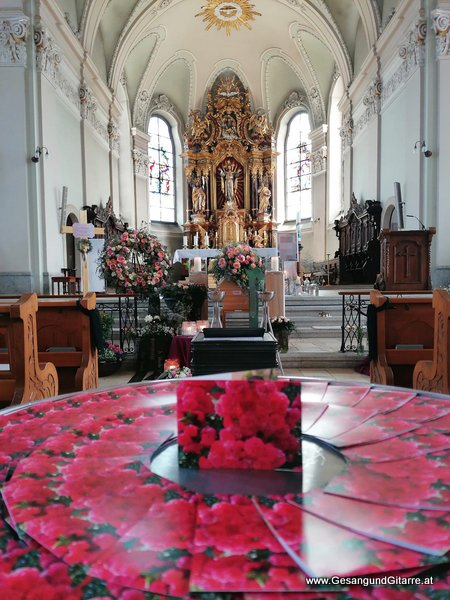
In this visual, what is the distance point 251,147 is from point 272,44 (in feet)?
12.2

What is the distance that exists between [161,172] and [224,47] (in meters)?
5.35

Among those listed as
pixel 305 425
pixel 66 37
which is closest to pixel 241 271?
pixel 305 425

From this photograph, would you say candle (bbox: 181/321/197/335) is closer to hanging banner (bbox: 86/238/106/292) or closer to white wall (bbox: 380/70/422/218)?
hanging banner (bbox: 86/238/106/292)

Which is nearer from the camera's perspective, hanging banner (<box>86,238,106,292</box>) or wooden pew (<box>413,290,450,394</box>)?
wooden pew (<box>413,290,450,394</box>)

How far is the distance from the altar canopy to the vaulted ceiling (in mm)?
745

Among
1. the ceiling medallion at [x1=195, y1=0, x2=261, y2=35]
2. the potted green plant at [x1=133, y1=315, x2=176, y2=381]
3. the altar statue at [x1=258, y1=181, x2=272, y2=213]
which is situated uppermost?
the ceiling medallion at [x1=195, y1=0, x2=261, y2=35]

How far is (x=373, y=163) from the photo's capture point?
12.4 meters

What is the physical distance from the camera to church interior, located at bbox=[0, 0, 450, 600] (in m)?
0.60

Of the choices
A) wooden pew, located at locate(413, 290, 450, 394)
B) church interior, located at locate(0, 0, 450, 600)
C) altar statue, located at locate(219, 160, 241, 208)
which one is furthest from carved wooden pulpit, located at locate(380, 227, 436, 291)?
altar statue, located at locate(219, 160, 241, 208)

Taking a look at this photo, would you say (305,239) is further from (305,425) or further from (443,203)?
(305,425)

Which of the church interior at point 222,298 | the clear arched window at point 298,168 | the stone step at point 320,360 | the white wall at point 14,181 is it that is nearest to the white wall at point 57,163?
the church interior at point 222,298

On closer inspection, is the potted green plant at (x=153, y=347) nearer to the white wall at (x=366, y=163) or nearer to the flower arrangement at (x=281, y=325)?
the flower arrangement at (x=281, y=325)

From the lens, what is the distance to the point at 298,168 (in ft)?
62.8

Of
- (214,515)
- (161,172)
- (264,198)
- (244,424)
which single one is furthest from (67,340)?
(161,172)
